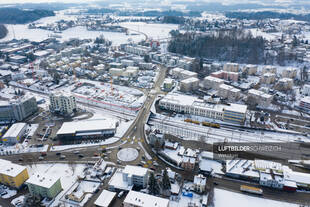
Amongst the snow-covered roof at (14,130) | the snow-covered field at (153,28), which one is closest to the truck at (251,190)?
the snow-covered roof at (14,130)

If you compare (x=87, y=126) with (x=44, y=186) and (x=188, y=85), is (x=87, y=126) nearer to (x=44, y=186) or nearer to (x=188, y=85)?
(x=44, y=186)

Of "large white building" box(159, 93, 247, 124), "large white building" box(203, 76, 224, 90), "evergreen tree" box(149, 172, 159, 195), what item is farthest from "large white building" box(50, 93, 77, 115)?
"large white building" box(203, 76, 224, 90)

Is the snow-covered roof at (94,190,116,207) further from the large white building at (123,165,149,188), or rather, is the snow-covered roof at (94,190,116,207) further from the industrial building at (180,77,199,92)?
the industrial building at (180,77,199,92)

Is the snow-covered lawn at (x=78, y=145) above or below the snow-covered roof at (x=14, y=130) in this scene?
below

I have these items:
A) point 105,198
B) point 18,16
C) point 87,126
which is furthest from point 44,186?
point 18,16

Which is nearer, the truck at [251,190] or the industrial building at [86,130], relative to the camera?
the truck at [251,190]

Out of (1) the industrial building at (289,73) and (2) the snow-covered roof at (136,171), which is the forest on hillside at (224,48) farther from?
(2) the snow-covered roof at (136,171)
